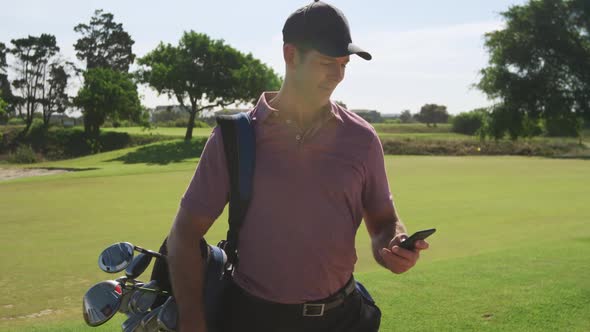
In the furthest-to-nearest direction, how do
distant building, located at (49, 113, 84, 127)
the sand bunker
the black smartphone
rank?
distant building, located at (49, 113, 84, 127), the sand bunker, the black smartphone

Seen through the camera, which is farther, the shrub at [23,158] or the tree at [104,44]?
the tree at [104,44]

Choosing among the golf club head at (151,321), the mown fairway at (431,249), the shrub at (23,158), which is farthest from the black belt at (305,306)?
the shrub at (23,158)

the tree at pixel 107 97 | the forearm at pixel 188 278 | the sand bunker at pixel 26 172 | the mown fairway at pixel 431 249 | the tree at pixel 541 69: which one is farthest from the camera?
the tree at pixel 107 97

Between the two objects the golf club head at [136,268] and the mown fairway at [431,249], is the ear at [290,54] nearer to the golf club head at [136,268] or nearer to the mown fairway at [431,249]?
the golf club head at [136,268]

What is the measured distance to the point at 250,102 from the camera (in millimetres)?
50094

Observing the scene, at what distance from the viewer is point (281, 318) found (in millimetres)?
2336

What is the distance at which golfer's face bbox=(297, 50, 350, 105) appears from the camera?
239 cm

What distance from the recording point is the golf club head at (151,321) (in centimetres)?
232

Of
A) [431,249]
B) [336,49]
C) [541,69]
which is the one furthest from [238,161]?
[541,69]

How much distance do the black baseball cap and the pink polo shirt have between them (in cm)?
27

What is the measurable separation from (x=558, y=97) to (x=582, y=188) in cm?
3208

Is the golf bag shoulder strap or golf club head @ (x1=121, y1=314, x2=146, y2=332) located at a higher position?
the golf bag shoulder strap

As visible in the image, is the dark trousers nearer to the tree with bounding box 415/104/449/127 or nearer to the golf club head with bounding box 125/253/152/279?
the golf club head with bounding box 125/253/152/279

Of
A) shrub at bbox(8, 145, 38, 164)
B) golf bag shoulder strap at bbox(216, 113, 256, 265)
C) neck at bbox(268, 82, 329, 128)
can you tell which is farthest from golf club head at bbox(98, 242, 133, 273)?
shrub at bbox(8, 145, 38, 164)
